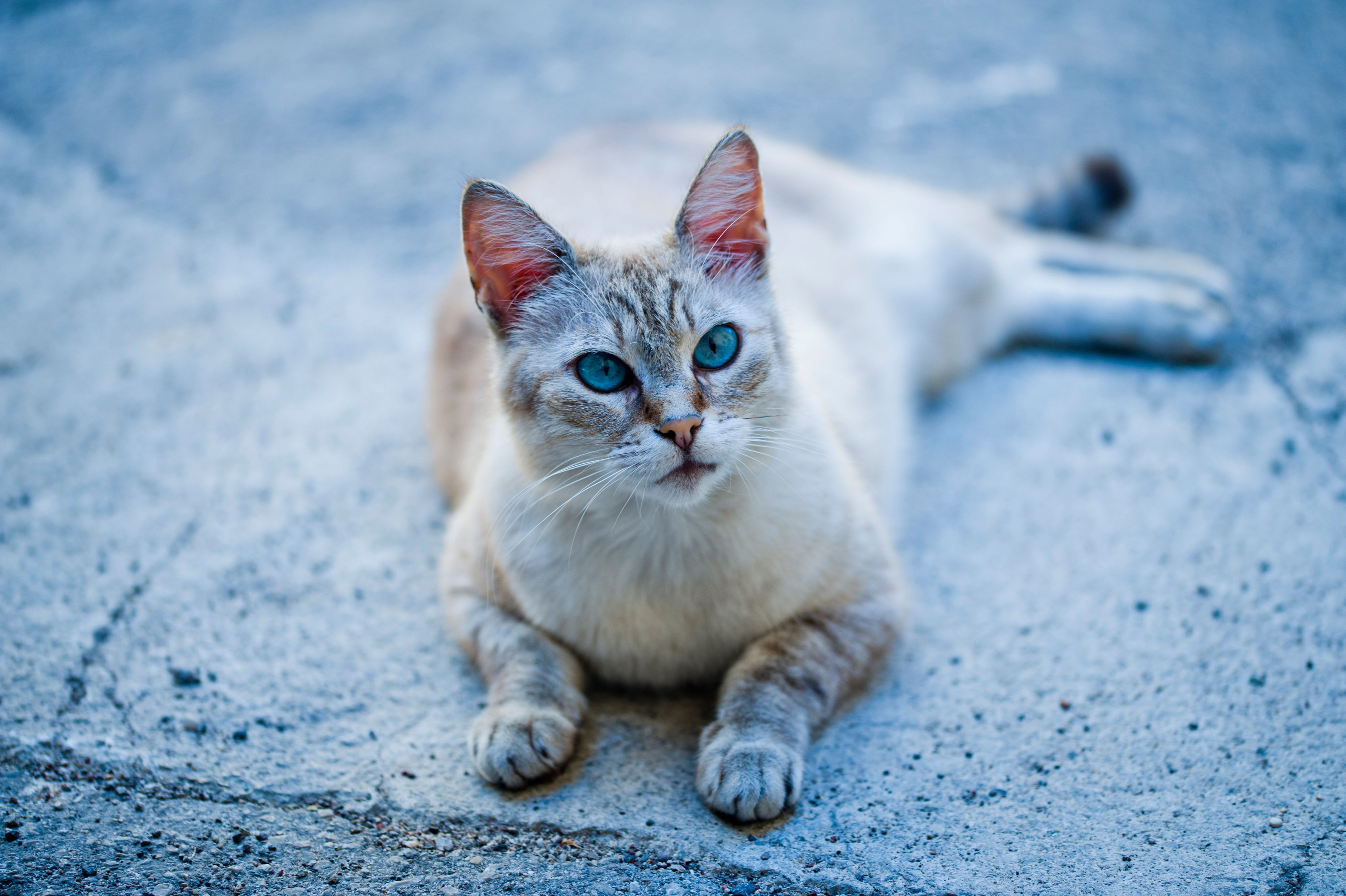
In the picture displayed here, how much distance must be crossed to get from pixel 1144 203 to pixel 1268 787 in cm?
278

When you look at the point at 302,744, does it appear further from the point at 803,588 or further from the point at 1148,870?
the point at 1148,870

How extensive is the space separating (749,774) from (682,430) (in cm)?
73

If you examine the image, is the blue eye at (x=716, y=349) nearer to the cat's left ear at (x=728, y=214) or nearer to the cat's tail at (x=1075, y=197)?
the cat's left ear at (x=728, y=214)

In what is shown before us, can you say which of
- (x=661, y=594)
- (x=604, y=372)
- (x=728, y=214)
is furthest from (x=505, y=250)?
(x=661, y=594)

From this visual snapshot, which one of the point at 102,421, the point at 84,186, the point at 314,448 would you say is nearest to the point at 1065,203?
the point at 314,448

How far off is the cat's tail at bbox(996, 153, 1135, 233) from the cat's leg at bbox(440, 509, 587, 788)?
8.84 ft

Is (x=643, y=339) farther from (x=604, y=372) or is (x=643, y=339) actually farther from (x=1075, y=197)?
(x=1075, y=197)

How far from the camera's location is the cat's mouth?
6.34 ft

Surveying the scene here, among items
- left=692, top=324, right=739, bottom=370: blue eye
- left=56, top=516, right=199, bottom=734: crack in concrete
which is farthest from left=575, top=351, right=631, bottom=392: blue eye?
left=56, top=516, right=199, bottom=734: crack in concrete

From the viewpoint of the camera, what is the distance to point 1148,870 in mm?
1864

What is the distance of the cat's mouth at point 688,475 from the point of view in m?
1.93

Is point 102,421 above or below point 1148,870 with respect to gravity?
above

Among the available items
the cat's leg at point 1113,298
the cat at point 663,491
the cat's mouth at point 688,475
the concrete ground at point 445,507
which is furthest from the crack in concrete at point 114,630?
the cat's leg at point 1113,298

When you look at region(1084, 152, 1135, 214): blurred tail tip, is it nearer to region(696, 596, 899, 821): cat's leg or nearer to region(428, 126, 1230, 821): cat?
region(428, 126, 1230, 821): cat
